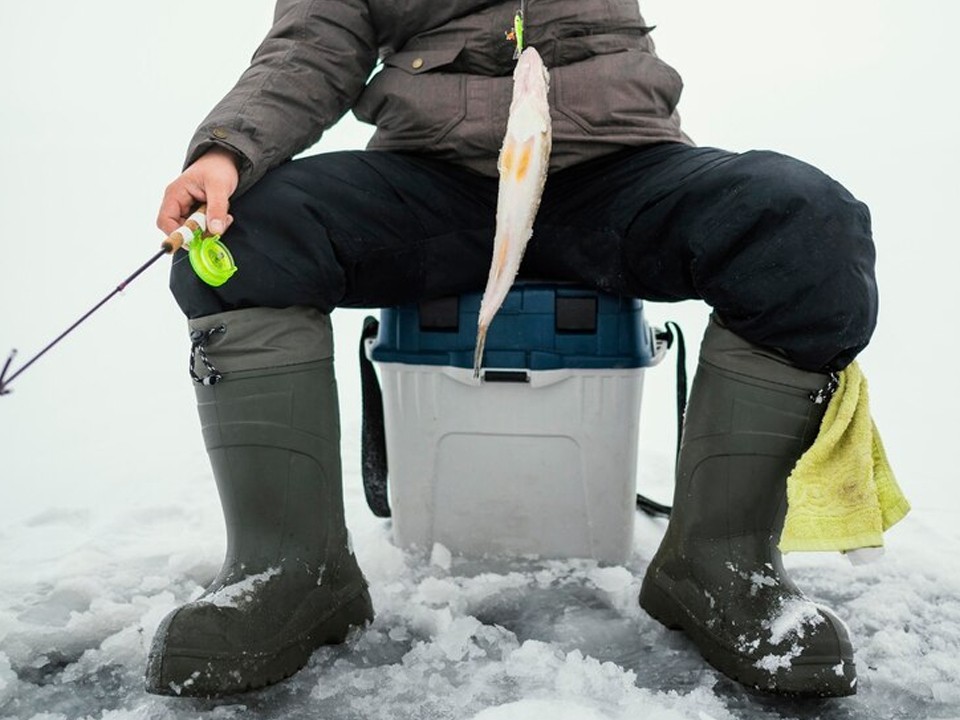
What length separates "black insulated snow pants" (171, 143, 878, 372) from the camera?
980 millimetres

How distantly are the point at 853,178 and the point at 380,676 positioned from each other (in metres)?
4.51

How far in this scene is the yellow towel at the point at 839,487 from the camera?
1.03 meters

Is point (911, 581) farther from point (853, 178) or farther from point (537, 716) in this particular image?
point (853, 178)

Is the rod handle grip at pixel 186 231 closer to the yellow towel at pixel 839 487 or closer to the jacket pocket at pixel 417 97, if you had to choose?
the jacket pocket at pixel 417 97

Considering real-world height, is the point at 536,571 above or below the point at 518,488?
below

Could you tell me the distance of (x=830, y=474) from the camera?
3.40 feet

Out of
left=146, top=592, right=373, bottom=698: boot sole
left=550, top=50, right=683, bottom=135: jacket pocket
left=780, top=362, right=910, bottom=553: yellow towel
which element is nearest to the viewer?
left=146, top=592, right=373, bottom=698: boot sole

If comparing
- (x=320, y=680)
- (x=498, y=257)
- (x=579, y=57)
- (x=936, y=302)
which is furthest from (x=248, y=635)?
(x=936, y=302)

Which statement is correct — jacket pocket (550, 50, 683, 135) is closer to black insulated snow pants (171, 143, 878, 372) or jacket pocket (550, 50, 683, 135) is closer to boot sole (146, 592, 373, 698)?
black insulated snow pants (171, 143, 878, 372)

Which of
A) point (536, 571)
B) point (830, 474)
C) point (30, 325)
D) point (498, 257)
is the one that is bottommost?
point (30, 325)

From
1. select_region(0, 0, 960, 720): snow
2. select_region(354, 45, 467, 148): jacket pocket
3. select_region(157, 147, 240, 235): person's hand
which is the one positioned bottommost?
select_region(0, 0, 960, 720): snow

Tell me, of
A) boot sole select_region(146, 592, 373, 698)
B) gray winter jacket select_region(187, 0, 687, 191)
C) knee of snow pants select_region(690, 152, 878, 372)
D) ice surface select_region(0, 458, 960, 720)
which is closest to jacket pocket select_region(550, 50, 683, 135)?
gray winter jacket select_region(187, 0, 687, 191)

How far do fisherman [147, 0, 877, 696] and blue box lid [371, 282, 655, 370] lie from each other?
4cm

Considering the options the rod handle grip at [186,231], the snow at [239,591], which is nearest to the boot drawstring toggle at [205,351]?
→ the rod handle grip at [186,231]
